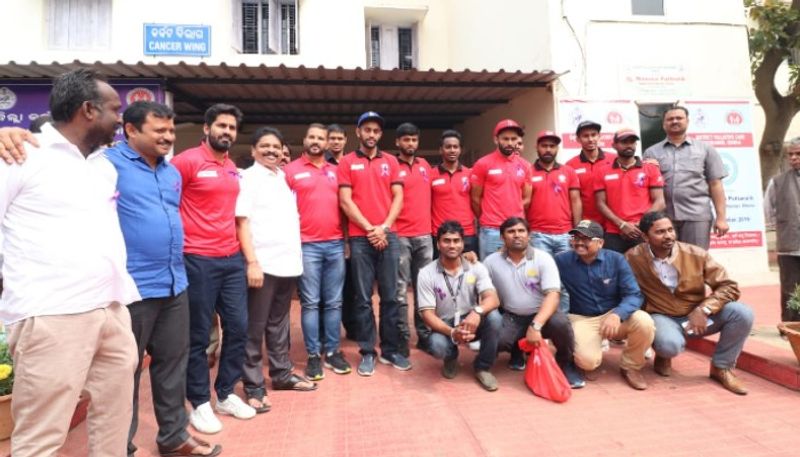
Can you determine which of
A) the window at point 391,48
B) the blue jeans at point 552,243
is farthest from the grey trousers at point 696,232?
the window at point 391,48

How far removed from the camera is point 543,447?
272 centimetres

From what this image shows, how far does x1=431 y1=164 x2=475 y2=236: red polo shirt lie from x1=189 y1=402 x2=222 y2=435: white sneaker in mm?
2527

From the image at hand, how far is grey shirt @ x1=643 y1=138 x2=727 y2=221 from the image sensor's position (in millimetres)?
4398

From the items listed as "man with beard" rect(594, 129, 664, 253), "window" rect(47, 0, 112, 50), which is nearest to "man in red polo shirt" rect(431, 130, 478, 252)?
"man with beard" rect(594, 129, 664, 253)

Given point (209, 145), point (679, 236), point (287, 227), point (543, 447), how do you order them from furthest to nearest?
point (679, 236) < point (287, 227) < point (209, 145) < point (543, 447)

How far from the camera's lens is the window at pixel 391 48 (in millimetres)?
9977

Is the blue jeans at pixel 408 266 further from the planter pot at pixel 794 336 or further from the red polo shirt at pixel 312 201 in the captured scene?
the planter pot at pixel 794 336

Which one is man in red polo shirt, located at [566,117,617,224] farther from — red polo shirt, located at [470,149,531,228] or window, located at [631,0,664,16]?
window, located at [631,0,664,16]

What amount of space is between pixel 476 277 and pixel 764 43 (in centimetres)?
817

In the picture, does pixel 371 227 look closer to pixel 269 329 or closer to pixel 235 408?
pixel 269 329

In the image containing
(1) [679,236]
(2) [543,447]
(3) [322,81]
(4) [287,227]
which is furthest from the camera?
(3) [322,81]

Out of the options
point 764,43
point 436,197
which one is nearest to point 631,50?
point 764,43

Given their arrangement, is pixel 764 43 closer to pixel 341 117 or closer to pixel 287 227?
pixel 341 117

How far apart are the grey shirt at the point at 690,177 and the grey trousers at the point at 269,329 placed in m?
3.60
